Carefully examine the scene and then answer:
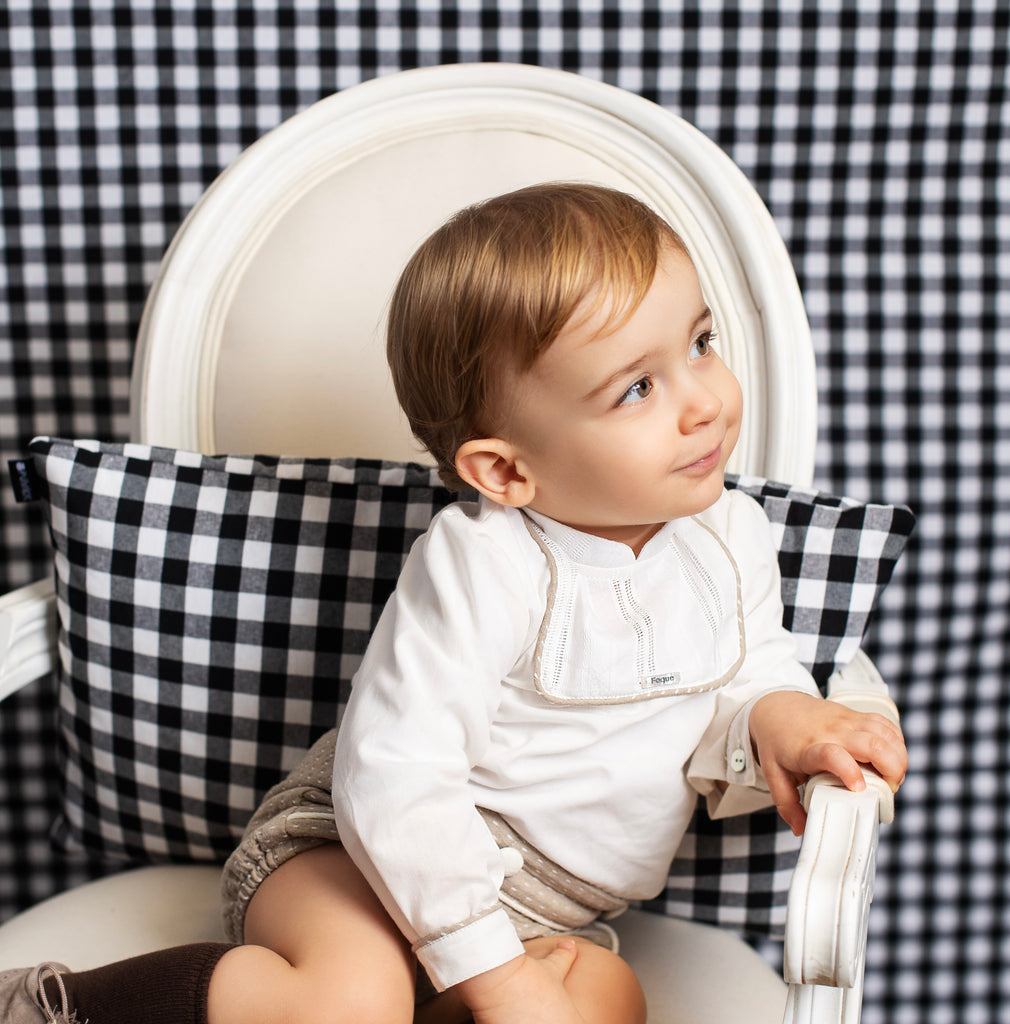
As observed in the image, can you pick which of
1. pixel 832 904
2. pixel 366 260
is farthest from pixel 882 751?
pixel 366 260

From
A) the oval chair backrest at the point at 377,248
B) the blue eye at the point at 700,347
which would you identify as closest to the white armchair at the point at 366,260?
the oval chair backrest at the point at 377,248

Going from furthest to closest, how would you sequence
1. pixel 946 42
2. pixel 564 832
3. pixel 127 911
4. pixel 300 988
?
pixel 946 42
pixel 127 911
pixel 564 832
pixel 300 988

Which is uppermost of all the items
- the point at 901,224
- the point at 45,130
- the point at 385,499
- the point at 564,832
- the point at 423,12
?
the point at 423,12

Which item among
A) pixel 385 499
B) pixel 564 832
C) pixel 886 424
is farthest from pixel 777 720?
pixel 886 424

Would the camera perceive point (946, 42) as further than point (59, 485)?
Yes

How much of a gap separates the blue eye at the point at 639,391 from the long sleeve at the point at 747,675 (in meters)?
0.17

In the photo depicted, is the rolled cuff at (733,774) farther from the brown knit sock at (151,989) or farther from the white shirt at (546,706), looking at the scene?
the brown knit sock at (151,989)

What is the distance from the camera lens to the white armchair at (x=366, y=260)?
2.97 ft

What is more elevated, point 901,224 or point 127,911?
point 901,224

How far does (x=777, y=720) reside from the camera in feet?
2.28

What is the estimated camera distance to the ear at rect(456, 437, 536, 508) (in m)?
0.67

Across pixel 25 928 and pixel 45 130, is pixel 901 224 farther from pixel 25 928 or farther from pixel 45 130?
pixel 25 928

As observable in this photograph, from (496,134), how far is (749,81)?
1.35 feet

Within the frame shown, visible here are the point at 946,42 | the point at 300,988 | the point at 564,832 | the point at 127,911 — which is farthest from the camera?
the point at 946,42
